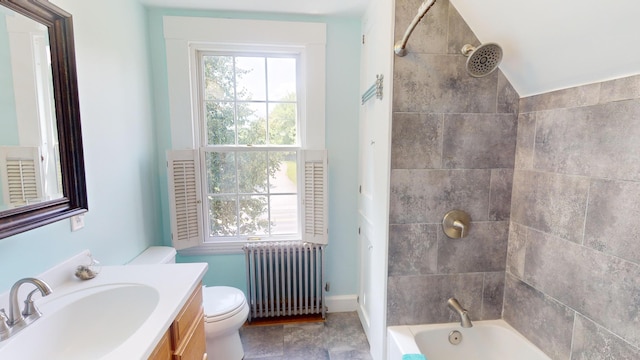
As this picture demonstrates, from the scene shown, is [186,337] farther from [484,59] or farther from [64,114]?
[484,59]

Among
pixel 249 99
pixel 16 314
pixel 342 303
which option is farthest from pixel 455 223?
pixel 16 314

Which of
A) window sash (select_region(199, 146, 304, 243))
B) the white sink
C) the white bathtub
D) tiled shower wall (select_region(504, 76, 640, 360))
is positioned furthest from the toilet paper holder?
the white sink

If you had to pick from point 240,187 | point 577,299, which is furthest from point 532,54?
point 240,187

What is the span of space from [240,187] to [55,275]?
1214mm

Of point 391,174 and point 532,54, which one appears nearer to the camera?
point 532,54

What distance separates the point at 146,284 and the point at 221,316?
24.0 inches

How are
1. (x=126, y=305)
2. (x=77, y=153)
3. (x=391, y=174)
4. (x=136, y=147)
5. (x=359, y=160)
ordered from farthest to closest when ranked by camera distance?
(x=359, y=160)
(x=136, y=147)
(x=391, y=174)
(x=77, y=153)
(x=126, y=305)

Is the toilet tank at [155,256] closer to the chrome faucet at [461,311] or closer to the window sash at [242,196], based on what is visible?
the window sash at [242,196]

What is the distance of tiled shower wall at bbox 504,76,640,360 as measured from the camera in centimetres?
100

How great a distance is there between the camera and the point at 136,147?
1804 millimetres

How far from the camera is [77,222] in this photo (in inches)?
49.9

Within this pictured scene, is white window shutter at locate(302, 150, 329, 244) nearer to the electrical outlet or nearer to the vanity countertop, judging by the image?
the vanity countertop

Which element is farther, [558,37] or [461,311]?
[461,311]

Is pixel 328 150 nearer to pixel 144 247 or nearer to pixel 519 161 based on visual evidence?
pixel 519 161
